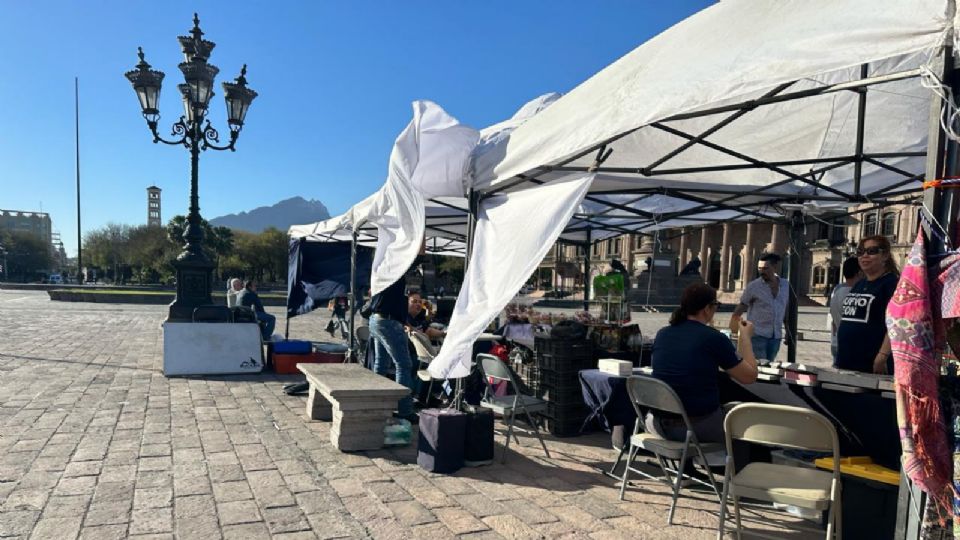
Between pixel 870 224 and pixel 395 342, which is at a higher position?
pixel 870 224

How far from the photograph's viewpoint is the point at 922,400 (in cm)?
211

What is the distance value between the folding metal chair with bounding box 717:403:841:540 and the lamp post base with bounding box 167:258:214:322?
916cm

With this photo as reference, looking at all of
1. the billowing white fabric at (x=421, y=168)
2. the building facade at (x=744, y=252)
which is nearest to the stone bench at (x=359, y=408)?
the billowing white fabric at (x=421, y=168)

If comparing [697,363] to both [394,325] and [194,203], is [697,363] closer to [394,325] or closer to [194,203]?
[394,325]

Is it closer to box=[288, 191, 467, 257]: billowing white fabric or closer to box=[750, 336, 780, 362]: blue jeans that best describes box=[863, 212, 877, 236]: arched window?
box=[288, 191, 467, 257]: billowing white fabric

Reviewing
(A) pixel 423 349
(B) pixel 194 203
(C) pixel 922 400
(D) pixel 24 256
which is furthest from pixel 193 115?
(D) pixel 24 256

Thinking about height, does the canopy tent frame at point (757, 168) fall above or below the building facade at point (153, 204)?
below

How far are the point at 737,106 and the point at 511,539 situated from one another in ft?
9.10

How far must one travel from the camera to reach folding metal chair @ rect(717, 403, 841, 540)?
289cm

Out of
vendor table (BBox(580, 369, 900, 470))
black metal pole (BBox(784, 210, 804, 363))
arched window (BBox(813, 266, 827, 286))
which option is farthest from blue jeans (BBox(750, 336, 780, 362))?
arched window (BBox(813, 266, 827, 286))

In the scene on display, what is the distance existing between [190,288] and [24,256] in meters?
96.7

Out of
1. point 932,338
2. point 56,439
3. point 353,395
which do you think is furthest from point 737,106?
point 56,439

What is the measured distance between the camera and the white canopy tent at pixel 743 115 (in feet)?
8.25

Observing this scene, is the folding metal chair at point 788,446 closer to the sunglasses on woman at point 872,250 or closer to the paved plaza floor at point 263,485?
the paved plaza floor at point 263,485
